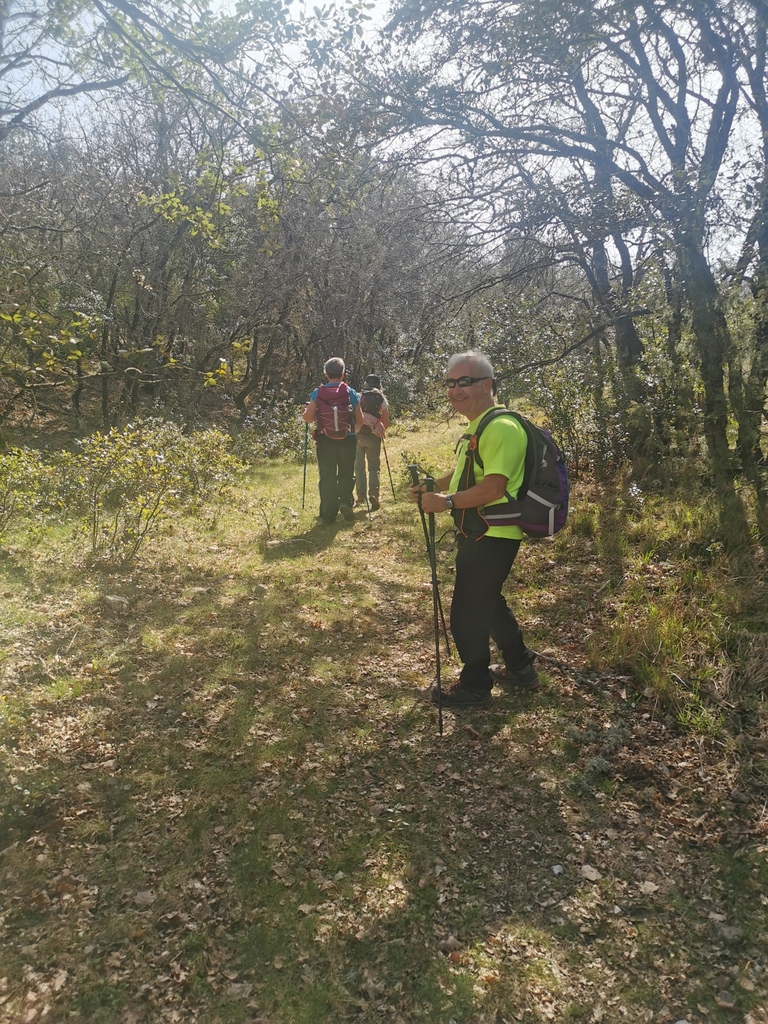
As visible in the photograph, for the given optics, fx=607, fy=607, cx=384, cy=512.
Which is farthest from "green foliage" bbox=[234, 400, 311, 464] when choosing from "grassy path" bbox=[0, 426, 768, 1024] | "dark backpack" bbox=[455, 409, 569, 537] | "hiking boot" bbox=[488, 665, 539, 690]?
"dark backpack" bbox=[455, 409, 569, 537]

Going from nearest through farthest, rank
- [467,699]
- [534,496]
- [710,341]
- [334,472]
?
1. [534,496]
2. [467,699]
3. [710,341]
4. [334,472]

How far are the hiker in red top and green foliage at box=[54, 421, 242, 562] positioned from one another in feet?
6.55

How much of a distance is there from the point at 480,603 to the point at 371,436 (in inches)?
242

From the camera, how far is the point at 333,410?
858cm

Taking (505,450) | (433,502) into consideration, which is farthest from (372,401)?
(505,450)

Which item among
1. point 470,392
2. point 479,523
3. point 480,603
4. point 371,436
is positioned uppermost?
point 470,392

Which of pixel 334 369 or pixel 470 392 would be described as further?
pixel 334 369

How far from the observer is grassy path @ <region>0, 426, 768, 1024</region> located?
258 centimetres

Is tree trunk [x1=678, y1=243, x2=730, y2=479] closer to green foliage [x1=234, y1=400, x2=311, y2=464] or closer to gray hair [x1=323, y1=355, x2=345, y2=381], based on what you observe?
gray hair [x1=323, y1=355, x2=345, y2=381]

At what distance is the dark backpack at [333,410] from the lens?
28.1 feet

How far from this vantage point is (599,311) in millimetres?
8562

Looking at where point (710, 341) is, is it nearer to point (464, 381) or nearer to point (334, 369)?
point (464, 381)

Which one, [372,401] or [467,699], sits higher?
[372,401]

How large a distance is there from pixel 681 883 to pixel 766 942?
1.33 ft
